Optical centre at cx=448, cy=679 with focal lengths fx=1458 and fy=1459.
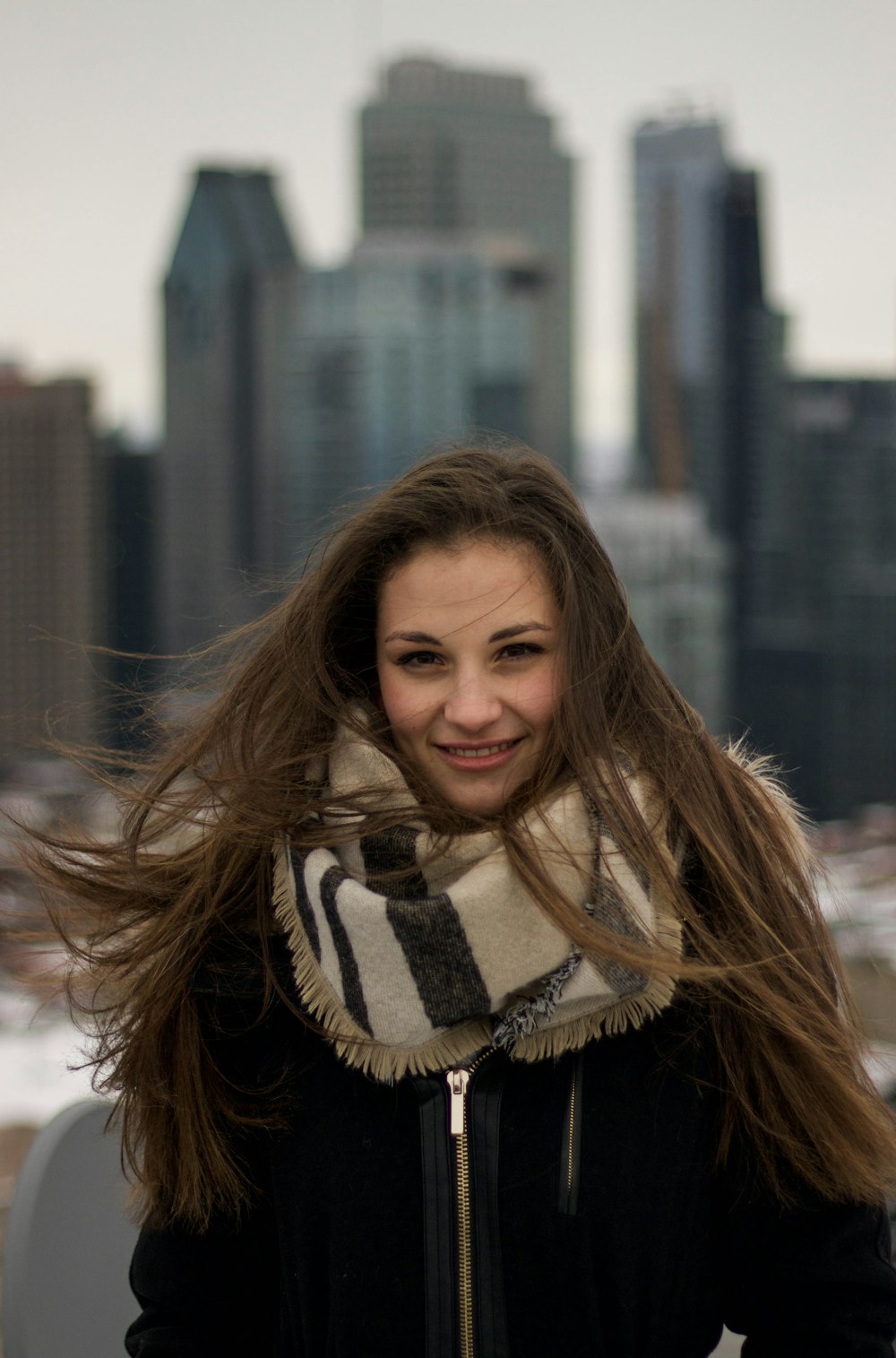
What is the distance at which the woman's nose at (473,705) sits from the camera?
110 cm

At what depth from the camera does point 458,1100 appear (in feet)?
3.51

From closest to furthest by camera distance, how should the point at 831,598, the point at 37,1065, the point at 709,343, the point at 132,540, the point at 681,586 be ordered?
the point at 37,1065
the point at 681,586
the point at 831,598
the point at 132,540
the point at 709,343

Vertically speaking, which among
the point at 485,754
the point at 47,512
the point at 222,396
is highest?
the point at 222,396

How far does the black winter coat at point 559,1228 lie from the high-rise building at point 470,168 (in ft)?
227

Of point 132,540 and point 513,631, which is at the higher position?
point 132,540

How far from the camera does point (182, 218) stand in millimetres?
63062

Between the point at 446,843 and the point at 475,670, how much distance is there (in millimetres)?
133

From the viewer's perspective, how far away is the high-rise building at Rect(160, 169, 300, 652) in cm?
5612

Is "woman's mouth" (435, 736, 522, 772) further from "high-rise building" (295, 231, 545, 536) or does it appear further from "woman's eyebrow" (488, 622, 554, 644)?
"high-rise building" (295, 231, 545, 536)

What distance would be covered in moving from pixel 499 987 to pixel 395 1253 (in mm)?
225

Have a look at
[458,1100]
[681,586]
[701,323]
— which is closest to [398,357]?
[681,586]

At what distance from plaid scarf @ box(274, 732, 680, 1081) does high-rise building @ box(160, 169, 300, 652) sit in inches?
2073

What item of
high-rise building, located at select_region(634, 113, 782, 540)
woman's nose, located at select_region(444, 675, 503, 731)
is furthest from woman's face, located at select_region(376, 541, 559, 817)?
high-rise building, located at select_region(634, 113, 782, 540)

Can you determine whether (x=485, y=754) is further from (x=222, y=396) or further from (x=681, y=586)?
(x=222, y=396)
